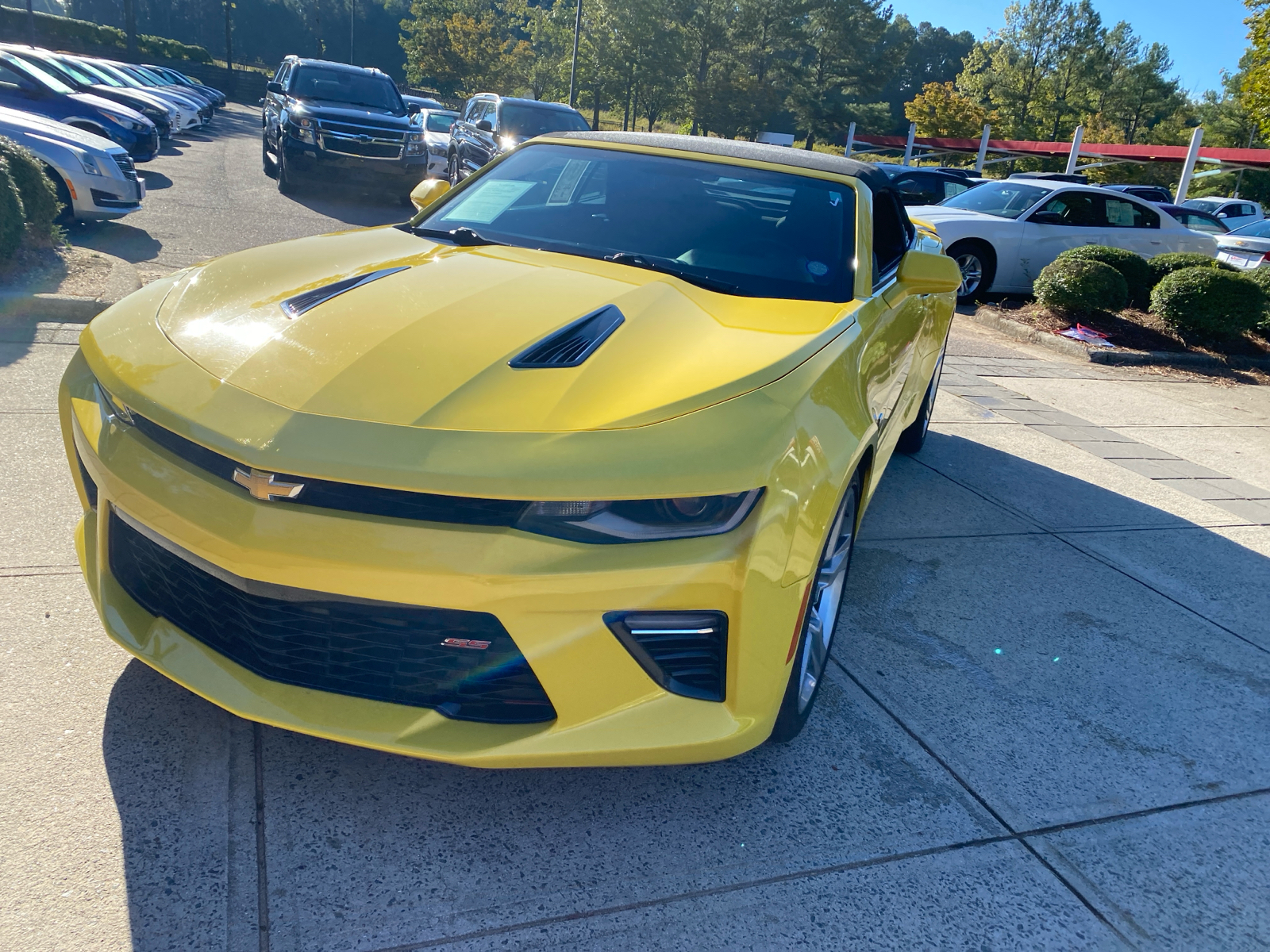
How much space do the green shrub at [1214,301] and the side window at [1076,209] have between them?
1.81 m

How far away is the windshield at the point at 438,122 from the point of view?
731 inches

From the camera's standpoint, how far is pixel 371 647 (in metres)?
1.99

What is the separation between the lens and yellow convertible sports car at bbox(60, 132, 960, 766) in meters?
1.89

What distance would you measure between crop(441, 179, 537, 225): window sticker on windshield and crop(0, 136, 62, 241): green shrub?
4.79m

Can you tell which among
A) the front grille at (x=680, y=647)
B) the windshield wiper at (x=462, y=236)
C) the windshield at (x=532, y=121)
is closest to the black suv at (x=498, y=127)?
the windshield at (x=532, y=121)

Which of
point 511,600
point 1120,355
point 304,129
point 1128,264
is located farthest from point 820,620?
point 304,129

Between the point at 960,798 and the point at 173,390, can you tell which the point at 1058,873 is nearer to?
the point at 960,798

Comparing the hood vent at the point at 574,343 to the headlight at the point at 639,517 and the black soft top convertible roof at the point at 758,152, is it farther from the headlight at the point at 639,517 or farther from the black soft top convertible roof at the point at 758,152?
the black soft top convertible roof at the point at 758,152

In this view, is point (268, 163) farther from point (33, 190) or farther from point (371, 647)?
point (371, 647)

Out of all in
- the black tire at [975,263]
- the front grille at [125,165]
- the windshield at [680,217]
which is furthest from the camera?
the black tire at [975,263]

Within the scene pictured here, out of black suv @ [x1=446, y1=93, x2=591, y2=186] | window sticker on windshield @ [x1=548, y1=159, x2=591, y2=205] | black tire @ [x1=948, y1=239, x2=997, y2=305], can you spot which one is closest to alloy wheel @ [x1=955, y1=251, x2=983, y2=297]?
black tire @ [x1=948, y1=239, x2=997, y2=305]

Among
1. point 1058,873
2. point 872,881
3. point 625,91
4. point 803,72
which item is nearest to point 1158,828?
point 1058,873

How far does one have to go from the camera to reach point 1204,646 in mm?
3629

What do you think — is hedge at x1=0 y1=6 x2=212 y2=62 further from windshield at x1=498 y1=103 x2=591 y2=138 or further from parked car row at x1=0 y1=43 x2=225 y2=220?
windshield at x1=498 y1=103 x2=591 y2=138
